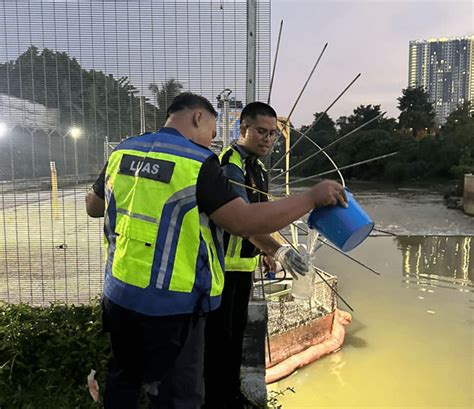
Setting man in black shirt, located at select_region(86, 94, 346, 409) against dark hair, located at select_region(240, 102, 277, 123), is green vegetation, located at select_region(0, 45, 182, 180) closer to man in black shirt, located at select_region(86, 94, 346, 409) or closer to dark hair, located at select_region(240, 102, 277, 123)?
dark hair, located at select_region(240, 102, 277, 123)

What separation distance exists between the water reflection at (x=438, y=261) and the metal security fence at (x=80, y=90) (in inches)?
257

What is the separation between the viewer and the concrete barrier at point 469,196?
17984mm

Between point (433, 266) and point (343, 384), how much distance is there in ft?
18.3

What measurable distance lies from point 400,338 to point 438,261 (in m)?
4.78

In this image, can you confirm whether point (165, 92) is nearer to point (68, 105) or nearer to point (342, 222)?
point (68, 105)

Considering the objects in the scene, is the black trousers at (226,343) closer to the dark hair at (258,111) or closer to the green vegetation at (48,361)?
the green vegetation at (48,361)

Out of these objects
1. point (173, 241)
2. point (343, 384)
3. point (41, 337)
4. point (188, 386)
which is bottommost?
point (343, 384)

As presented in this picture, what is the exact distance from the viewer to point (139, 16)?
2.57 meters

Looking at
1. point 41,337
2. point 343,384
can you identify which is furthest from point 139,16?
point 343,384

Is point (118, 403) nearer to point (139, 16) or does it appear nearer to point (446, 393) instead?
point (139, 16)

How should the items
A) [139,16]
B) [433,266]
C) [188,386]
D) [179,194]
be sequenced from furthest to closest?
1. [433,266]
2. [139,16]
3. [188,386]
4. [179,194]

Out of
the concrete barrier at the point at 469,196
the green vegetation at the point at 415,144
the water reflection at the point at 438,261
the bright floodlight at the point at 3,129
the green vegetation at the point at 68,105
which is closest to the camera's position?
the green vegetation at the point at 68,105

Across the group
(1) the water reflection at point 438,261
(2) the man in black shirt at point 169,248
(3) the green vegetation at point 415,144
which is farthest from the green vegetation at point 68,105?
(3) the green vegetation at point 415,144

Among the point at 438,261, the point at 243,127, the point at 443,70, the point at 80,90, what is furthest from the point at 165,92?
the point at 443,70
